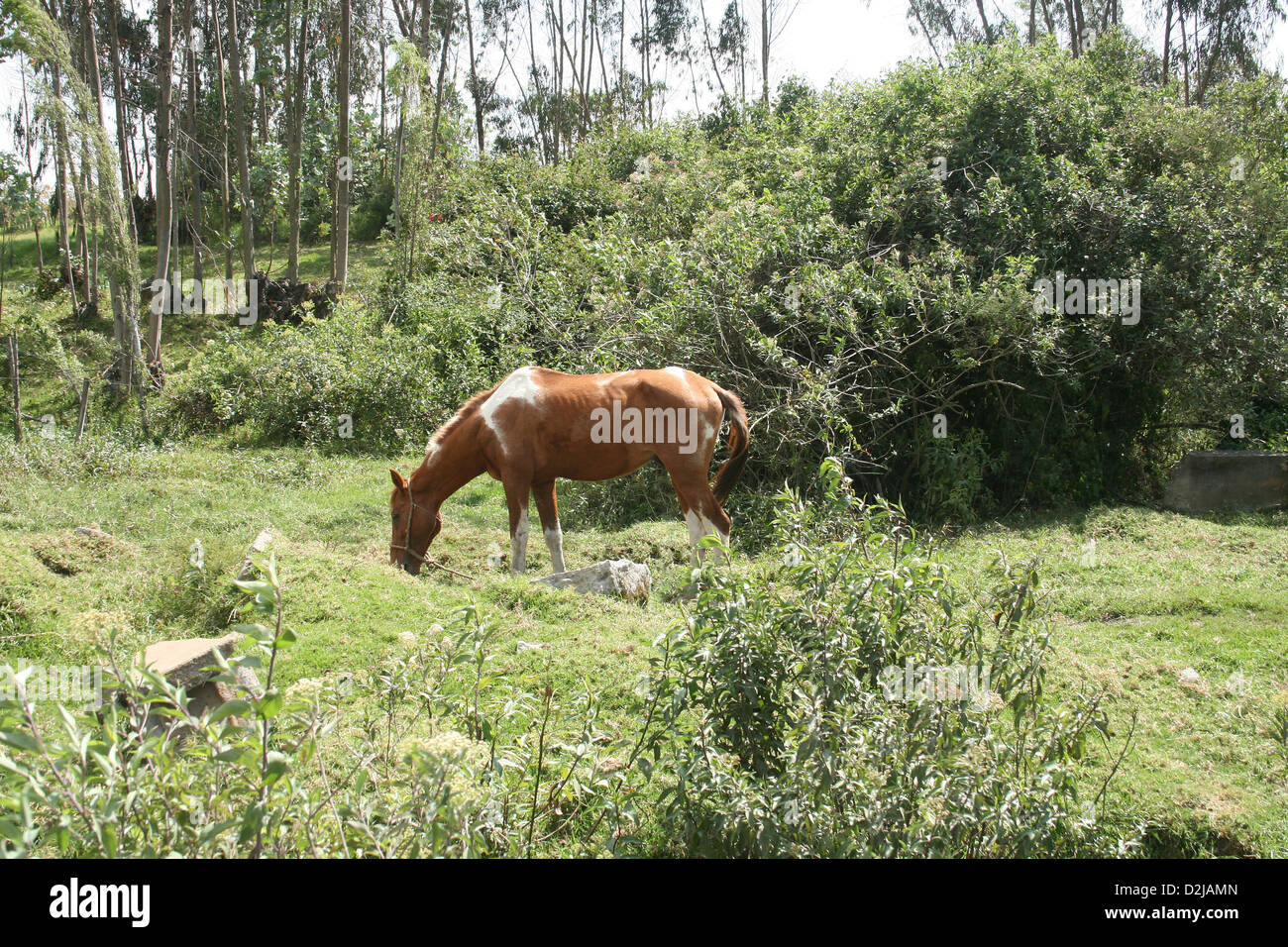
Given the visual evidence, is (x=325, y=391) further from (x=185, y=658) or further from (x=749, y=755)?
(x=749, y=755)

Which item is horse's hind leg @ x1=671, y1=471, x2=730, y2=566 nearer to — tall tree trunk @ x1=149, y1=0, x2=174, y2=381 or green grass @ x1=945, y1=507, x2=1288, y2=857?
green grass @ x1=945, y1=507, x2=1288, y2=857

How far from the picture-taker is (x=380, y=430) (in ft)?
43.9

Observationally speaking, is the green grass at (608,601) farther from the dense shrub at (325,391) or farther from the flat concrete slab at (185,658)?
the dense shrub at (325,391)

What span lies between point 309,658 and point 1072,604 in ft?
18.9

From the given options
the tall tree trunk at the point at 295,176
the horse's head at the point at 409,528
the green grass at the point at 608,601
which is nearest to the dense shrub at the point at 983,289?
the green grass at the point at 608,601

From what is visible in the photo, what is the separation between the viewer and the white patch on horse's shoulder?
26.0 ft

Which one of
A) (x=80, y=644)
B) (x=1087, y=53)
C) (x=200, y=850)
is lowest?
(x=80, y=644)

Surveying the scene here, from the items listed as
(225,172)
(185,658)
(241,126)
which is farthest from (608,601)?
(225,172)

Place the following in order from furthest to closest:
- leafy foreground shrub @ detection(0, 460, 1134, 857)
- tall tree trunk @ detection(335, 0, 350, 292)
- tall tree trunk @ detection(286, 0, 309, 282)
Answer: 1. tall tree trunk @ detection(286, 0, 309, 282)
2. tall tree trunk @ detection(335, 0, 350, 292)
3. leafy foreground shrub @ detection(0, 460, 1134, 857)

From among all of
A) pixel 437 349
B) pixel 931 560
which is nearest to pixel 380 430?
pixel 437 349

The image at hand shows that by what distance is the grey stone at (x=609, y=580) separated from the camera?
23.2ft

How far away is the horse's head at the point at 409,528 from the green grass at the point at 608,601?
0.65ft

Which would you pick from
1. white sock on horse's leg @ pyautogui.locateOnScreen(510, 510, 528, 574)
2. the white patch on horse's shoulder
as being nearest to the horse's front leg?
white sock on horse's leg @ pyautogui.locateOnScreen(510, 510, 528, 574)
